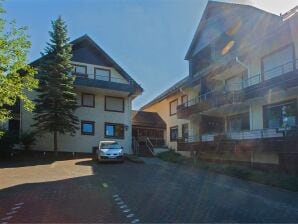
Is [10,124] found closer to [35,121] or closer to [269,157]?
[35,121]

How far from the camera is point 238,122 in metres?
26.2

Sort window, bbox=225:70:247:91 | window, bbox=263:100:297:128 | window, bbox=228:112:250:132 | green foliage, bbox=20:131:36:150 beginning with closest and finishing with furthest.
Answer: window, bbox=263:100:297:128 → window, bbox=225:70:247:91 → window, bbox=228:112:250:132 → green foliage, bbox=20:131:36:150

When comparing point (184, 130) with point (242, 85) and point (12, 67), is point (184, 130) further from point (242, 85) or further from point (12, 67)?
point (12, 67)

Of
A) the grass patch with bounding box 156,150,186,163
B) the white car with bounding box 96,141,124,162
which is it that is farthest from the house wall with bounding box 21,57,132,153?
the white car with bounding box 96,141,124,162

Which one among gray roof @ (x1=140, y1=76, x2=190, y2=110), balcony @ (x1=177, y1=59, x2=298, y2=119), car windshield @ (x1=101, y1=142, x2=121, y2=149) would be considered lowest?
car windshield @ (x1=101, y1=142, x2=121, y2=149)

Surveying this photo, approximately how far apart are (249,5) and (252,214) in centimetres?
1802

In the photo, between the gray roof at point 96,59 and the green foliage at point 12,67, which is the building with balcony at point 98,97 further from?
the green foliage at point 12,67

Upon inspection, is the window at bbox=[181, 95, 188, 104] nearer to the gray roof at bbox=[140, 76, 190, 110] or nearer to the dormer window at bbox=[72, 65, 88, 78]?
the gray roof at bbox=[140, 76, 190, 110]

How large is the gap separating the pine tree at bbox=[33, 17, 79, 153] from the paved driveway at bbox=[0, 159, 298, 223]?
31.0 feet

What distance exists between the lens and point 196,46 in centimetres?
3231

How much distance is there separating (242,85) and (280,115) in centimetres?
423

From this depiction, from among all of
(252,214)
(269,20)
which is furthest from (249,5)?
(252,214)

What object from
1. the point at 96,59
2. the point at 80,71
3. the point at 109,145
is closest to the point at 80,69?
the point at 80,71

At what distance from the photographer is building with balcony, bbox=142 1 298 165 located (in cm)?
1975
